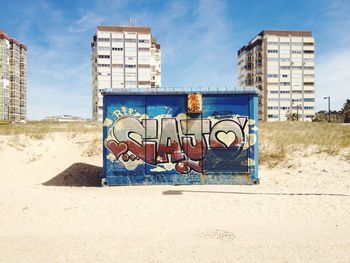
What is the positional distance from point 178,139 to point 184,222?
4430 mm

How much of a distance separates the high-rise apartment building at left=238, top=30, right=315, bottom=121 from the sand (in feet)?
265

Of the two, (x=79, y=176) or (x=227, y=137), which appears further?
(x=79, y=176)

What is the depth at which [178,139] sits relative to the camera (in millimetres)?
10336

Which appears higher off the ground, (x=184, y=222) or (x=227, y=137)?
(x=227, y=137)

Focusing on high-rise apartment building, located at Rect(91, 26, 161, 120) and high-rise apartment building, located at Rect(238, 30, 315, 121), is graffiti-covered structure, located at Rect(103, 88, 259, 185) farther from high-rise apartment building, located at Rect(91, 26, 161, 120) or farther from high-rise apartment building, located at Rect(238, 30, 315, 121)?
high-rise apartment building, located at Rect(238, 30, 315, 121)

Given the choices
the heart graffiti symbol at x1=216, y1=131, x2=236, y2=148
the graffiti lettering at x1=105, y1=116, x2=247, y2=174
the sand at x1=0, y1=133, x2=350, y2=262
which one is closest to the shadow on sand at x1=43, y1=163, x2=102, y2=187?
the sand at x1=0, y1=133, x2=350, y2=262

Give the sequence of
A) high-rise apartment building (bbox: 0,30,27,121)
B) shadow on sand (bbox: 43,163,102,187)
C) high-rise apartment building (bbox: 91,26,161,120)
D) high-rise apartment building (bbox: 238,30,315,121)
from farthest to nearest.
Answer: high-rise apartment building (bbox: 238,30,315,121) < high-rise apartment building (bbox: 0,30,27,121) < high-rise apartment building (bbox: 91,26,161,120) < shadow on sand (bbox: 43,163,102,187)

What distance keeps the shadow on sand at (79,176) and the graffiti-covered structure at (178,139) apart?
6.77ft

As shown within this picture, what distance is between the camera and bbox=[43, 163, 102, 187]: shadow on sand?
38.4 ft

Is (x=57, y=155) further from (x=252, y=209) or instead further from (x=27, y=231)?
(x=252, y=209)

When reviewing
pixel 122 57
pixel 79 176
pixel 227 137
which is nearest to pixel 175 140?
pixel 227 137

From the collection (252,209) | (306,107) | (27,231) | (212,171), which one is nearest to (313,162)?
(212,171)

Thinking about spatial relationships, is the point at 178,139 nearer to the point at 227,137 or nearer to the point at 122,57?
the point at 227,137

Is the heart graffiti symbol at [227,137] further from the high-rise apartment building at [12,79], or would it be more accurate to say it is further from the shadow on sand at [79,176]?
the high-rise apartment building at [12,79]
